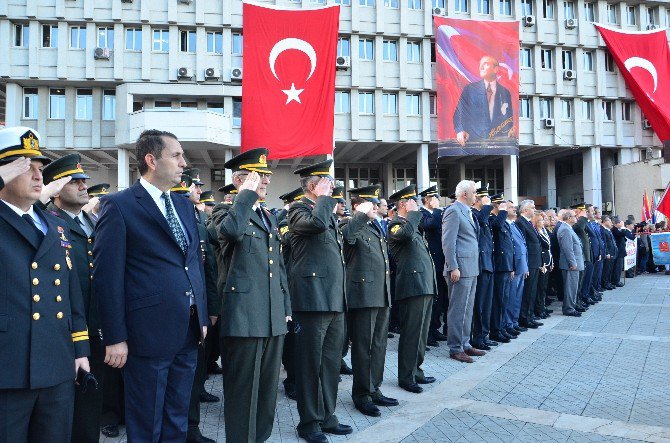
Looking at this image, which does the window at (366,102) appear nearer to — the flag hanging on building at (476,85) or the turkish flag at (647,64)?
the flag hanging on building at (476,85)

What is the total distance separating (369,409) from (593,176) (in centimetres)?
3065

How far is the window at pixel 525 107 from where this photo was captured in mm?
30141

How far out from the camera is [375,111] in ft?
91.8

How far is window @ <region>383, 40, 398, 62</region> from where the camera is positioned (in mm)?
28453

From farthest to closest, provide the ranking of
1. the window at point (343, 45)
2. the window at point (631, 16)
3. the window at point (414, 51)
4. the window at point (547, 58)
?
the window at point (631, 16) < the window at point (547, 58) < the window at point (414, 51) < the window at point (343, 45)

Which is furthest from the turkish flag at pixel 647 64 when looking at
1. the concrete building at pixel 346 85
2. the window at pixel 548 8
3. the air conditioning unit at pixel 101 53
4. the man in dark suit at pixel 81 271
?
the man in dark suit at pixel 81 271

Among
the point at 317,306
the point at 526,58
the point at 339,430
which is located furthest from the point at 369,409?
the point at 526,58

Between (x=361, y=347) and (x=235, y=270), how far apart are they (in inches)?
70.1

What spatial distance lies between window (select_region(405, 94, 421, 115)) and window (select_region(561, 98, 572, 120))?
29.3 ft

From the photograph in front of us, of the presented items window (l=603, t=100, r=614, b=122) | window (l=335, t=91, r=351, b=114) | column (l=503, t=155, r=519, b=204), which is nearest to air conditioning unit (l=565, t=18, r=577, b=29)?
window (l=603, t=100, r=614, b=122)

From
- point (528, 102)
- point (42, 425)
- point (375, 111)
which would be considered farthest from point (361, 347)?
point (528, 102)

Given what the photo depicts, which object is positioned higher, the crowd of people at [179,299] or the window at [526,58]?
the window at [526,58]

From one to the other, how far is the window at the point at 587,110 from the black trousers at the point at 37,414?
110 feet

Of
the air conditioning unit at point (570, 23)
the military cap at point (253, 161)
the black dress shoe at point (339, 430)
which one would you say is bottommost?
the black dress shoe at point (339, 430)
